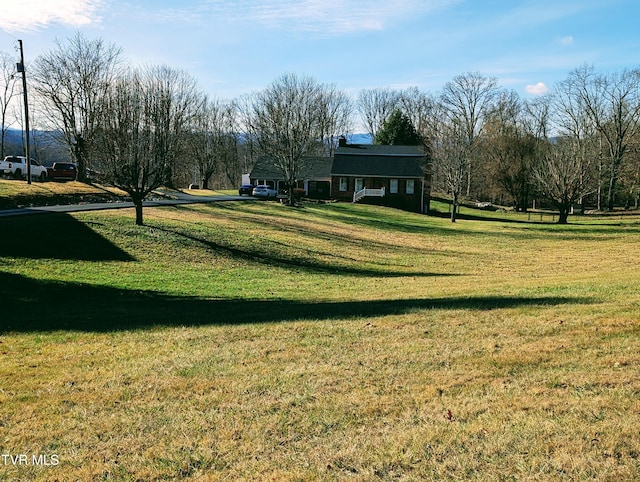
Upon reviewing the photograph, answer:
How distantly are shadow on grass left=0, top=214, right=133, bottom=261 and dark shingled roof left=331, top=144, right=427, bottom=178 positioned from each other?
146 ft

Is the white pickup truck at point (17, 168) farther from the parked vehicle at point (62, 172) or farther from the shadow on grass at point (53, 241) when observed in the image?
the shadow on grass at point (53, 241)

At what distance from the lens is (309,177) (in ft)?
212

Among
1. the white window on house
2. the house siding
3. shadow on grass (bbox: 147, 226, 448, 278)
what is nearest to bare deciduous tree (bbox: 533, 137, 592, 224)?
the house siding

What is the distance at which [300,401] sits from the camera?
5617mm

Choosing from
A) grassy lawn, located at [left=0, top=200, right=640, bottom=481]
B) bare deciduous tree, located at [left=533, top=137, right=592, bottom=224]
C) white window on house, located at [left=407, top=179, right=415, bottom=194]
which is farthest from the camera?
white window on house, located at [left=407, top=179, right=415, bottom=194]

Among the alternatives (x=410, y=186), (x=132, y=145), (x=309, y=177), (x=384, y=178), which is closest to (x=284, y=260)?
(x=132, y=145)

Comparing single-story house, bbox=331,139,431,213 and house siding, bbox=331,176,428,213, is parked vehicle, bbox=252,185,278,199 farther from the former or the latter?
house siding, bbox=331,176,428,213

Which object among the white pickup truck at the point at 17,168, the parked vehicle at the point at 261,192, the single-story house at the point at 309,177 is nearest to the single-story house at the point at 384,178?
the single-story house at the point at 309,177

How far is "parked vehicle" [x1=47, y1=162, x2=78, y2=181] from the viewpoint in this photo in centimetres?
4744

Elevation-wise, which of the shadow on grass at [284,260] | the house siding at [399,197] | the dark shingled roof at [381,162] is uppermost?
the dark shingled roof at [381,162]

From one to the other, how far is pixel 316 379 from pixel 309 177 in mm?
59115

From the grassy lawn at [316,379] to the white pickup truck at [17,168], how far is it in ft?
100

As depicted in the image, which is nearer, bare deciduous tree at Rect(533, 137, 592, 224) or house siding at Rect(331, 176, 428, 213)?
bare deciduous tree at Rect(533, 137, 592, 224)

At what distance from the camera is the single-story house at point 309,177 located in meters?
65.0
